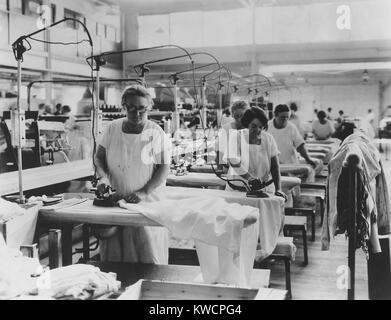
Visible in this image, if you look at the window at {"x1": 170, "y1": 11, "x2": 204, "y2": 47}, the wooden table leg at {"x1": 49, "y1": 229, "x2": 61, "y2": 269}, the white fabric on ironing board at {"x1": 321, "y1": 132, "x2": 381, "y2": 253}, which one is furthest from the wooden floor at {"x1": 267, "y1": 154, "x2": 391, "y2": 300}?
the window at {"x1": 170, "y1": 11, "x2": 204, "y2": 47}

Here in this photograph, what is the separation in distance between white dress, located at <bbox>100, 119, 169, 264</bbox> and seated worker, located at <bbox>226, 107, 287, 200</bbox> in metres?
0.89

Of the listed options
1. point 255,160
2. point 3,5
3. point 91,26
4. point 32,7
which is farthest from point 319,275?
point 91,26

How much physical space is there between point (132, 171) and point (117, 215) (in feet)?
1.53

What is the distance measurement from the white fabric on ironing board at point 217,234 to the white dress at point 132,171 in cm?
46

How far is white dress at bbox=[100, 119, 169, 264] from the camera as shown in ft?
9.64

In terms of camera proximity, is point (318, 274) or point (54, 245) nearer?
point (54, 245)

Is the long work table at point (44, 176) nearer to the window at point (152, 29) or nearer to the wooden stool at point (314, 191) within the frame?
the wooden stool at point (314, 191)

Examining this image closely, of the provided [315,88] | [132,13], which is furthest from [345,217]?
[315,88]

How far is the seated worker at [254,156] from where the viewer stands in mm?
3682

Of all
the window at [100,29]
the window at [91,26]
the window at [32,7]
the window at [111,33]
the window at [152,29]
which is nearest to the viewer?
the window at [32,7]

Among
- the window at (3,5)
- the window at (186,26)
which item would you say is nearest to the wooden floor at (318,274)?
the window at (3,5)

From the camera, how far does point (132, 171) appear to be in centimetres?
296

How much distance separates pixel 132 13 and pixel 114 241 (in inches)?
488

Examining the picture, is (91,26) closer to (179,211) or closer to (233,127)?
(233,127)
